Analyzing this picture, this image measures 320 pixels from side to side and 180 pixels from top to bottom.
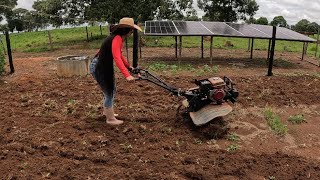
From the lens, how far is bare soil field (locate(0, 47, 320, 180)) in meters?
4.36

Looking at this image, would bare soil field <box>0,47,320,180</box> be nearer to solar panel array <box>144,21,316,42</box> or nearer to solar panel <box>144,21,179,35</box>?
solar panel array <box>144,21,316,42</box>

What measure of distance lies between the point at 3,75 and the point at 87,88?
3.53m

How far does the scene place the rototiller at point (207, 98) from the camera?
212 inches

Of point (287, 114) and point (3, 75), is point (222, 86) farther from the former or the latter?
point (3, 75)

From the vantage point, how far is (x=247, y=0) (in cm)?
2484

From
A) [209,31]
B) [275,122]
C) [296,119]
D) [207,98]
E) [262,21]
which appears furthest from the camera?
[262,21]

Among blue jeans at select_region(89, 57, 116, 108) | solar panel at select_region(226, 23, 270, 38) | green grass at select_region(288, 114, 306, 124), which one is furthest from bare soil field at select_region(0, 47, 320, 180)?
solar panel at select_region(226, 23, 270, 38)

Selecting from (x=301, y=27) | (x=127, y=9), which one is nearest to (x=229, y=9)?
(x=127, y=9)

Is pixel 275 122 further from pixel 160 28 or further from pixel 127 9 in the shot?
pixel 127 9

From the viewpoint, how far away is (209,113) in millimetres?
5445

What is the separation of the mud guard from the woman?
1223mm

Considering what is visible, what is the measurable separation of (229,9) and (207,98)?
69.7 feet

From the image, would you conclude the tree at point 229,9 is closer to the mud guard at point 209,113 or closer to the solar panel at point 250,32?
the solar panel at point 250,32

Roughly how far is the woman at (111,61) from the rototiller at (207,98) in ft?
1.22
